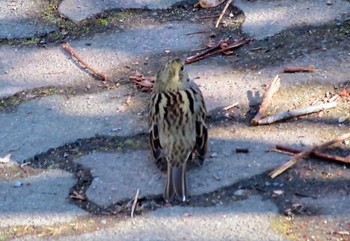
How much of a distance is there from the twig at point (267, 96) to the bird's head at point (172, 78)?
0.34 m

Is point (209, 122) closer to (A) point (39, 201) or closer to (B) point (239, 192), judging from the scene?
(B) point (239, 192)

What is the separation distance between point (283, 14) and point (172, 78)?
1.10 metres

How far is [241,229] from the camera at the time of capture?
3.14m

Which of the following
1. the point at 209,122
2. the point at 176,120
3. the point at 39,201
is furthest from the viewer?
the point at 209,122

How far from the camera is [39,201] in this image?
11.3ft

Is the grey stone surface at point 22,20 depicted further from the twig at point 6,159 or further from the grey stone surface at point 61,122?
the twig at point 6,159

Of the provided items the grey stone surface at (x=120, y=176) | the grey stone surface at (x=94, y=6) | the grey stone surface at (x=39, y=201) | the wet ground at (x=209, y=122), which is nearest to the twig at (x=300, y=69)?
the wet ground at (x=209, y=122)

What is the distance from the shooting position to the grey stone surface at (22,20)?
472 centimetres

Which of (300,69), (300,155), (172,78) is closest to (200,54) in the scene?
(300,69)

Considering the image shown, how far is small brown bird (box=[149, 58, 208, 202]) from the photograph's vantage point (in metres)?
3.59

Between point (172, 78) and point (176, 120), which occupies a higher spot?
point (172, 78)

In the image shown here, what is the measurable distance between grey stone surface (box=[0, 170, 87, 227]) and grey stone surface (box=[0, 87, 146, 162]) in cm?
22

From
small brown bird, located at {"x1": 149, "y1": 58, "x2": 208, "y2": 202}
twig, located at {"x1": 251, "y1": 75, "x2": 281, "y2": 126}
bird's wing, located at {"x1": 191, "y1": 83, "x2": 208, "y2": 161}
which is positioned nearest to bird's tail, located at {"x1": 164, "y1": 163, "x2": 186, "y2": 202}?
small brown bird, located at {"x1": 149, "y1": 58, "x2": 208, "y2": 202}

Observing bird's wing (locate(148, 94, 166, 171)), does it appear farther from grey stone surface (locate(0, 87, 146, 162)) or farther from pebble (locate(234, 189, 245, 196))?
pebble (locate(234, 189, 245, 196))
